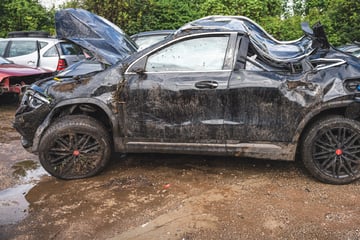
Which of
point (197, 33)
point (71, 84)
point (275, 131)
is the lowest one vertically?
point (275, 131)

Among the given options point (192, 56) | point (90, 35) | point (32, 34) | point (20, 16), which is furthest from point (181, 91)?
point (20, 16)

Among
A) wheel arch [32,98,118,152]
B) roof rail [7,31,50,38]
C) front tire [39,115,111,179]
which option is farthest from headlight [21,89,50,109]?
roof rail [7,31,50,38]

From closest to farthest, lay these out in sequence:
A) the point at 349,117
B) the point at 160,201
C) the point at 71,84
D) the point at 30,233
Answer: the point at 30,233, the point at 160,201, the point at 349,117, the point at 71,84

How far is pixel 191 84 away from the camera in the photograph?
4.37 m

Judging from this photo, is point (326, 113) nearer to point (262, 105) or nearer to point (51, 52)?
point (262, 105)

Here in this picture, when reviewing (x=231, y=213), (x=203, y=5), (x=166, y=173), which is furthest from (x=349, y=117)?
(x=203, y=5)

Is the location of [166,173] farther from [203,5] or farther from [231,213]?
[203,5]

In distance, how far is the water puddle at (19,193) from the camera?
3.83m

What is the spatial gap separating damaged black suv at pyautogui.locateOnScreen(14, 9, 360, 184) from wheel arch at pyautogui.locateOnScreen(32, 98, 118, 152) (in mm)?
12

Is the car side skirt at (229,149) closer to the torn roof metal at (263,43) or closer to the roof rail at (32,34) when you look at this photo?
the torn roof metal at (263,43)

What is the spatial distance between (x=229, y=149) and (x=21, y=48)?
25.6ft

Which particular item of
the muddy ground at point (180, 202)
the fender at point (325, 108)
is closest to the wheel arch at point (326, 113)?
the fender at point (325, 108)

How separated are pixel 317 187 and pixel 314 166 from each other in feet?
0.77

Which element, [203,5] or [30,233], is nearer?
[30,233]
